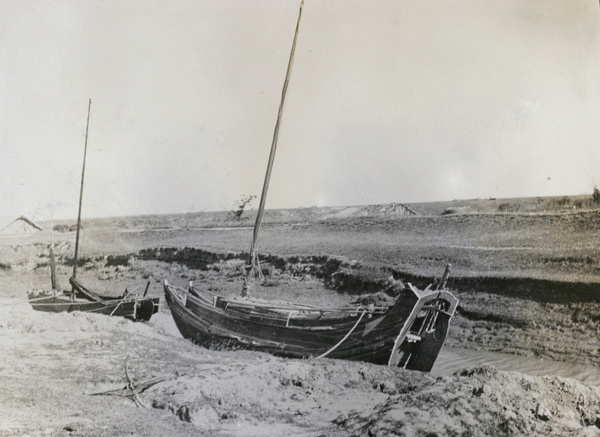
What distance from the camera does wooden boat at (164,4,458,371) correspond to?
14.1 ft

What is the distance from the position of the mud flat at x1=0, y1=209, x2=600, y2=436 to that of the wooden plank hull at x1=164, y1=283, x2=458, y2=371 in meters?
0.15

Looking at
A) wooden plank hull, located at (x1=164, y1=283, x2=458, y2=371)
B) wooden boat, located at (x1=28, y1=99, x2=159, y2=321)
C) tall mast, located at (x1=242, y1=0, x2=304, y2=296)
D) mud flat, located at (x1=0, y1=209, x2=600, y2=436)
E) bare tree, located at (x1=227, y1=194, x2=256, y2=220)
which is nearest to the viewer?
mud flat, located at (x1=0, y1=209, x2=600, y2=436)

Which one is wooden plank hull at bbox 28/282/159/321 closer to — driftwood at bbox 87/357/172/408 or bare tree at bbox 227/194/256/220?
driftwood at bbox 87/357/172/408

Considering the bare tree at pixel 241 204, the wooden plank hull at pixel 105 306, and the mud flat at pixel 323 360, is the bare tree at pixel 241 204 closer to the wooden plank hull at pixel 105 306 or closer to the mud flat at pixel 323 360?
the mud flat at pixel 323 360

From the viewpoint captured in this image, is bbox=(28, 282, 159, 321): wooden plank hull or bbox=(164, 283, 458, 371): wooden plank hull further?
bbox=(28, 282, 159, 321): wooden plank hull

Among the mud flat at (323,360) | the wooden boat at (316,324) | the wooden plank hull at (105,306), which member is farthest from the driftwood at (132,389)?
the wooden plank hull at (105,306)

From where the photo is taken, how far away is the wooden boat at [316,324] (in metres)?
4.29

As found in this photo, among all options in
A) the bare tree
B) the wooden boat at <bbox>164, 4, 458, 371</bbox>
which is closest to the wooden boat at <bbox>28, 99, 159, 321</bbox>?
the wooden boat at <bbox>164, 4, 458, 371</bbox>

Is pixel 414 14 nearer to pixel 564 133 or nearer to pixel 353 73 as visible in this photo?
pixel 353 73

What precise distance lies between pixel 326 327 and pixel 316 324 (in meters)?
0.14

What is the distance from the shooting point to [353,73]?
4836 mm

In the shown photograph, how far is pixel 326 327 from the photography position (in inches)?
183

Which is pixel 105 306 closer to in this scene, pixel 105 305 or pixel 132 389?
pixel 105 305

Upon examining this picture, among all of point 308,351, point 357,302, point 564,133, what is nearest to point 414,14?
point 564,133
